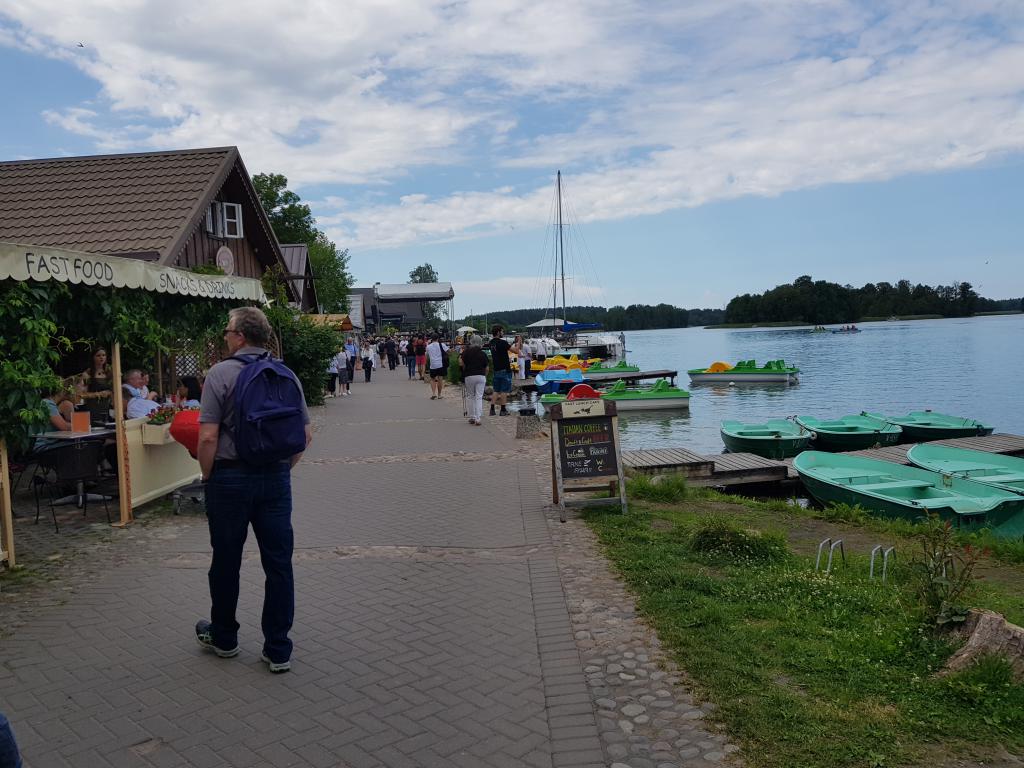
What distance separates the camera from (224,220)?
1752cm

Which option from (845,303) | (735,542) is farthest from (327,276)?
(845,303)

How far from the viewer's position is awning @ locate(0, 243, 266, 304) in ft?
19.4

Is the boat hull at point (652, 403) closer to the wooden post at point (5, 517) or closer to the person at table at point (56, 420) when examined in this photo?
the person at table at point (56, 420)

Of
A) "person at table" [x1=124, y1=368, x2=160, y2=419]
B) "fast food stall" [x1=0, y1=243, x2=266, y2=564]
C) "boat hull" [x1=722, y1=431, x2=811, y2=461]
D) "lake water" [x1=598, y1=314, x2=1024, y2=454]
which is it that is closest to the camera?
"fast food stall" [x1=0, y1=243, x2=266, y2=564]

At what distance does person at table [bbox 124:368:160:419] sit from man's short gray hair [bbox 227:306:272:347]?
191 inches

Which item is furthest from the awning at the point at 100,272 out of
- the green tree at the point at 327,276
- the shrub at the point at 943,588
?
the green tree at the point at 327,276

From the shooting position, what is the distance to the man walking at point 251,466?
431cm

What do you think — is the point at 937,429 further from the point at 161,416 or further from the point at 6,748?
the point at 6,748

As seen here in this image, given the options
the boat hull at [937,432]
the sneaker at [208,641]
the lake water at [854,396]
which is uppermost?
the sneaker at [208,641]

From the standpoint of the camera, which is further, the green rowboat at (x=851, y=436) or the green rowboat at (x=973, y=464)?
the green rowboat at (x=851, y=436)

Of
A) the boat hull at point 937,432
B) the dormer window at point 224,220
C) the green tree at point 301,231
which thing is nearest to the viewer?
the dormer window at point 224,220

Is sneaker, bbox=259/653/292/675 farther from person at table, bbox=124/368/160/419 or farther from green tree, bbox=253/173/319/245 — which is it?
green tree, bbox=253/173/319/245

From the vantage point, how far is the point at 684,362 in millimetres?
73875

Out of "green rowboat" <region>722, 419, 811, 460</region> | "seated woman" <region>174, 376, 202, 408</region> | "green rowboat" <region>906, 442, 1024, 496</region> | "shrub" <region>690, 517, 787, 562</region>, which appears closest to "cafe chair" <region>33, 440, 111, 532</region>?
Answer: "seated woman" <region>174, 376, 202, 408</region>
